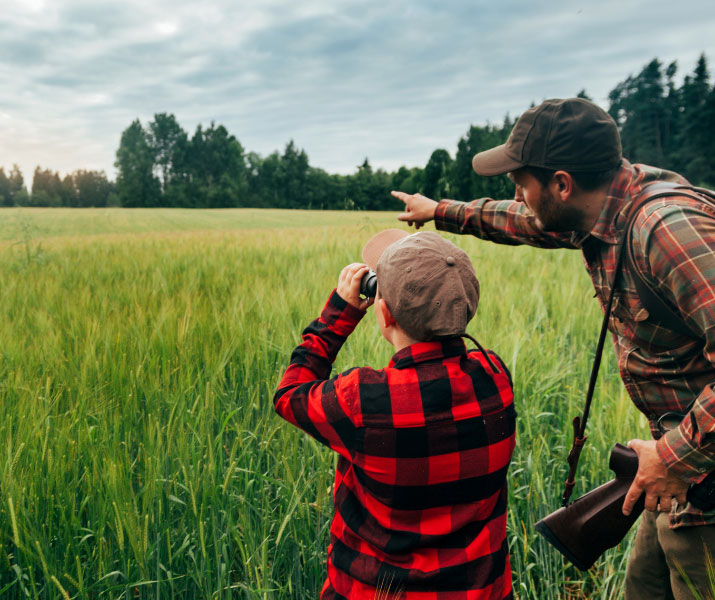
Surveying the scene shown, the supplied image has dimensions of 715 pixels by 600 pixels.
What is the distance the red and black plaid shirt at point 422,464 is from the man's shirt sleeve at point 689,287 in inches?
14.2

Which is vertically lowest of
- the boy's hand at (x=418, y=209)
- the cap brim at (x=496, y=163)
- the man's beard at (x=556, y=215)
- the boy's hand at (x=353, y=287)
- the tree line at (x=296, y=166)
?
the boy's hand at (x=353, y=287)

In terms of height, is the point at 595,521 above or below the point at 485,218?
below

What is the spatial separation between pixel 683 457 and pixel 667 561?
43cm

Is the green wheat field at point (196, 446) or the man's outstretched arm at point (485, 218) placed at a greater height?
the man's outstretched arm at point (485, 218)

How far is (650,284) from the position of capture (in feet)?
3.64

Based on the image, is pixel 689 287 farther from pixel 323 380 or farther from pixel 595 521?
pixel 323 380

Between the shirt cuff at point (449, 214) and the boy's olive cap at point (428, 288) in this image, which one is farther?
the shirt cuff at point (449, 214)

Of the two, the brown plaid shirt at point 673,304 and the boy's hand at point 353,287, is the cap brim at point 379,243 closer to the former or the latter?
the boy's hand at point 353,287

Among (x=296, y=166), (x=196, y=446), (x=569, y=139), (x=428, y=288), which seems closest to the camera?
(x=428, y=288)

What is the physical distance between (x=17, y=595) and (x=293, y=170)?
5723 cm

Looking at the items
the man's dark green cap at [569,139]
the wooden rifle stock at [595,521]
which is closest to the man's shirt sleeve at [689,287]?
the wooden rifle stock at [595,521]

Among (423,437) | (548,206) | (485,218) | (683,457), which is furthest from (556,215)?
(423,437)

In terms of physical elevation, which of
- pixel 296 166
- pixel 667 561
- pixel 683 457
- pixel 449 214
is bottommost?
pixel 667 561

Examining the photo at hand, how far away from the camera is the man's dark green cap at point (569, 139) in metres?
1.25
